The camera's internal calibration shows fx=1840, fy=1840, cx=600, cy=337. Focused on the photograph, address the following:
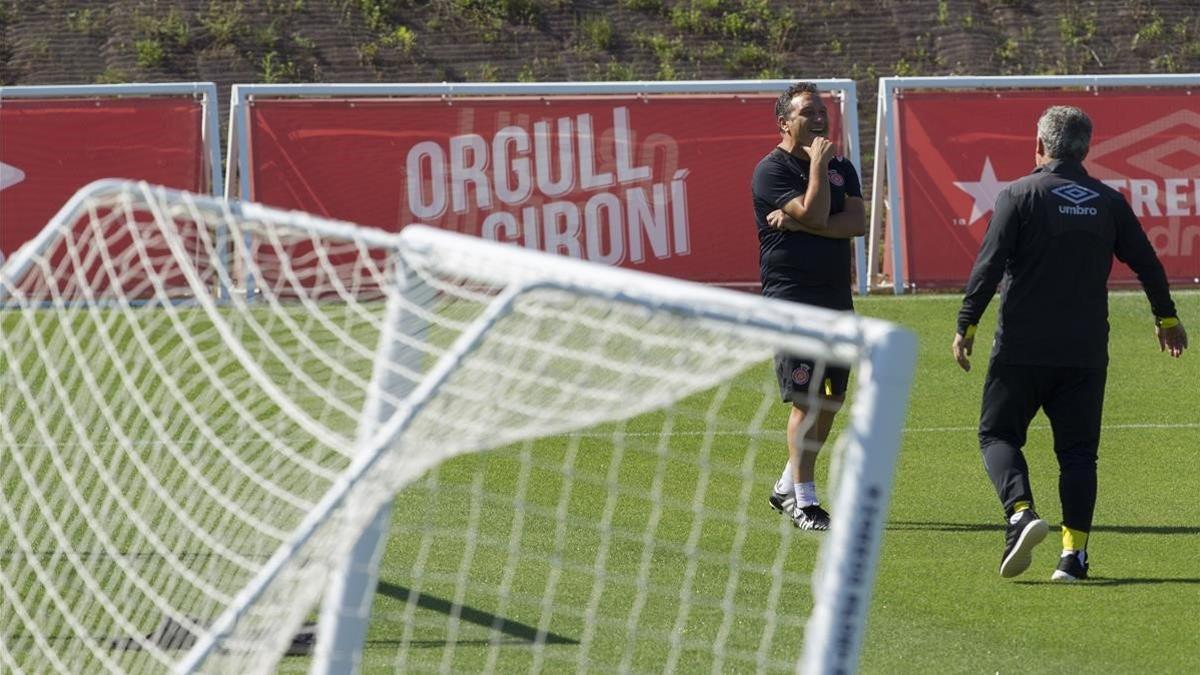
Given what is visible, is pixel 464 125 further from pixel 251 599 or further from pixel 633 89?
pixel 251 599

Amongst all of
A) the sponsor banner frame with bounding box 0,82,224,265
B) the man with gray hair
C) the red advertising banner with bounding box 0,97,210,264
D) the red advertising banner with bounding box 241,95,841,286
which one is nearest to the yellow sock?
the man with gray hair

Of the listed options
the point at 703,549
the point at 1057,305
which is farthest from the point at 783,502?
the point at 1057,305

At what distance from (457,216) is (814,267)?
7420 mm

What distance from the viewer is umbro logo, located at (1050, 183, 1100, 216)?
706 centimetres

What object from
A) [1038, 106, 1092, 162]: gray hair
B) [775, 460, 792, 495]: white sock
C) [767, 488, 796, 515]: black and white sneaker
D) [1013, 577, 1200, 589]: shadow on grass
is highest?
Result: [1038, 106, 1092, 162]: gray hair

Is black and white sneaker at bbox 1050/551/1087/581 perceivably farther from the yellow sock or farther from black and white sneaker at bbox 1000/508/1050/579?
black and white sneaker at bbox 1000/508/1050/579

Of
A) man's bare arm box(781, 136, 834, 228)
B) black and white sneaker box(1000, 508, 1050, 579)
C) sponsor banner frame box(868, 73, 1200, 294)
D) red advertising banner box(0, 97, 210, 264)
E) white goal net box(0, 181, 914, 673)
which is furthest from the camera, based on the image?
sponsor banner frame box(868, 73, 1200, 294)

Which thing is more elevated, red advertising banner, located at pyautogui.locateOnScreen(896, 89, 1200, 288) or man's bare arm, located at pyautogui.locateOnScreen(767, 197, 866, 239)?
man's bare arm, located at pyautogui.locateOnScreen(767, 197, 866, 239)

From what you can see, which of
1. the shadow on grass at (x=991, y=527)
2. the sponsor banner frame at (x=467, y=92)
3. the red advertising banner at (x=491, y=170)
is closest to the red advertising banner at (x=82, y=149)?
the sponsor banner frame at (x=467, y=92)

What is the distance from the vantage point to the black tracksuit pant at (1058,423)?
23.5ft

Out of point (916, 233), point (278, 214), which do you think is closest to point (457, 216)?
point (916, 233)

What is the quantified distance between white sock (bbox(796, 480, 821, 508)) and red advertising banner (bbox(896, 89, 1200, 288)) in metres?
7.82

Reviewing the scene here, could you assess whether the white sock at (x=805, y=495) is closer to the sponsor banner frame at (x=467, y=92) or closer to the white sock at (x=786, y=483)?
the white sock at (x=786, y=483)

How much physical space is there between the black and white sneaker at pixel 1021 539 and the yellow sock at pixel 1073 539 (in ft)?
0.58
